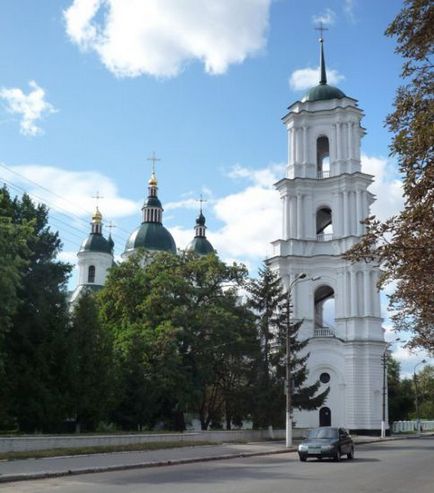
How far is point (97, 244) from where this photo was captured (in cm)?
8831

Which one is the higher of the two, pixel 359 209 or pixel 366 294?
pixel 359 209

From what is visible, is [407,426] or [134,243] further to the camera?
[134,243]

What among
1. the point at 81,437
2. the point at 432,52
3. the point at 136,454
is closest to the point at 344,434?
the point at 136,454

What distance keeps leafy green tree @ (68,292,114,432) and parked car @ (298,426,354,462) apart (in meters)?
13.9

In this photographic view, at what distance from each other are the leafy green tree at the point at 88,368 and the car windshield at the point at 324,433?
45.6ft

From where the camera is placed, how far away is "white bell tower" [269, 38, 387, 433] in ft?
181

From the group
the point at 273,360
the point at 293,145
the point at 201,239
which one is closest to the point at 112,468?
the point at 273,360

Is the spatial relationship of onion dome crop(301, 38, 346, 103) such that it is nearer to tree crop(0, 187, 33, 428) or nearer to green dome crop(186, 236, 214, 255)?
green dome crop(186, 236, 214, 255)

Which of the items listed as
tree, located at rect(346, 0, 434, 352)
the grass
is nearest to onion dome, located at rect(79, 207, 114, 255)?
the grass

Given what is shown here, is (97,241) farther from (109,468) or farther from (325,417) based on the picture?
(109,468)

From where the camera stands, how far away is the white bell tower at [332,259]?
181ft

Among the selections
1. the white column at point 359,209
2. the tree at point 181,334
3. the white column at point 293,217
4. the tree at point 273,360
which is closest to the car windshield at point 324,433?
the tree at point 273,360

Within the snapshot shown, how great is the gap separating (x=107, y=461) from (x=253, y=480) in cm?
649

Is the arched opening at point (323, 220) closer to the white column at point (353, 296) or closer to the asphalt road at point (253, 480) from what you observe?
the white column at point (353, 296)
